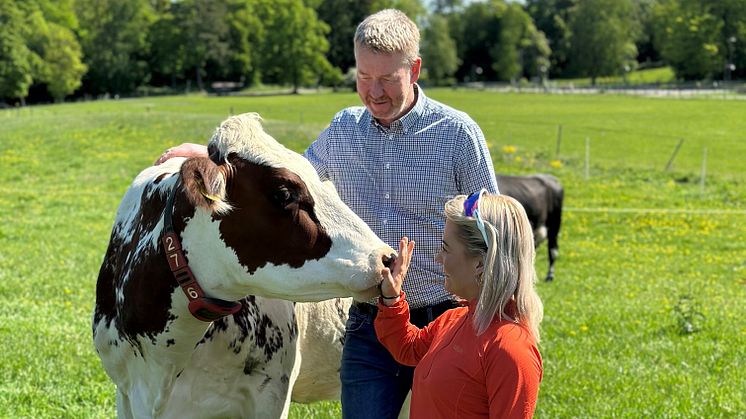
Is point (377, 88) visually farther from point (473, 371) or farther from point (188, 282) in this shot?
point (473, 371)

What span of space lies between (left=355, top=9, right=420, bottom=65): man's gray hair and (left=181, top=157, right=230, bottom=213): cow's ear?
0.86 metres

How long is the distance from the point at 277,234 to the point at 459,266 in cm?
65

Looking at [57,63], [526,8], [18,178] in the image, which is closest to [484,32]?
[526,8]

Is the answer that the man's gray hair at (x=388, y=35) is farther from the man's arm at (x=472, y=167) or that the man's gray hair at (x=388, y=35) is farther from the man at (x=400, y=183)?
the man's arm at (x=472, y=167)

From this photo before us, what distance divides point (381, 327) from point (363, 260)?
51 cm

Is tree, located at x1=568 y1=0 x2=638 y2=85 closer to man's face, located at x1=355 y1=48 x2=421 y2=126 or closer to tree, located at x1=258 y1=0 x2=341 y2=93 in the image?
tree, located at x1=258 y1=0 x2=341 y2=93

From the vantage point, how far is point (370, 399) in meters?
3.41

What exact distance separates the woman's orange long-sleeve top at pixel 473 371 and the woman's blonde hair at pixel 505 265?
0.05 metres

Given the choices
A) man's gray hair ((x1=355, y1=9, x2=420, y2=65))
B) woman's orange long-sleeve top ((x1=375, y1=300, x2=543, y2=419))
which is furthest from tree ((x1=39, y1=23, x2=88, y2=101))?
woman's orange long-sleeve top ((x1=375, y1=300, x2=543, y2=419))

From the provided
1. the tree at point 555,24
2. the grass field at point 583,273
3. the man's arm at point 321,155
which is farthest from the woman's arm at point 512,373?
the tree at point 555,24

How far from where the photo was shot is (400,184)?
11.2 ft

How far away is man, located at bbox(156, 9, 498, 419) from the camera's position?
3377 millimetres

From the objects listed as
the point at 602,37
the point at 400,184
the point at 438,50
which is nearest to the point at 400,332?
the point at 400,184

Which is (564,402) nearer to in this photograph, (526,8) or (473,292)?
(473,292)
